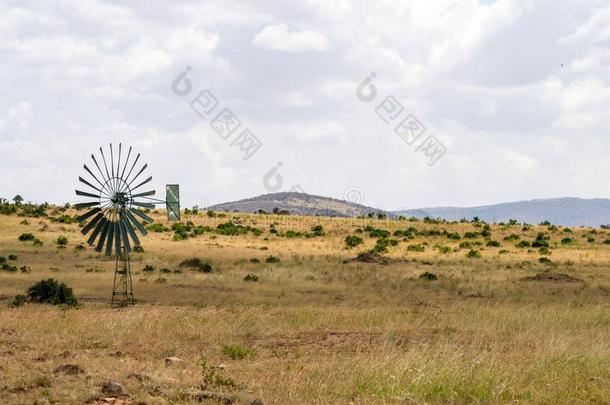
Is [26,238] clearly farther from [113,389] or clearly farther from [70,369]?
[113,389]

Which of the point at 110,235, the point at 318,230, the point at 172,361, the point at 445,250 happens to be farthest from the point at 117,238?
the point at 318,230

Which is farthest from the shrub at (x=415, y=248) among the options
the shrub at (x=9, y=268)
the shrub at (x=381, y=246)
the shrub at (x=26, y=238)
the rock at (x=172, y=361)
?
the rock at (x=172, y=361)

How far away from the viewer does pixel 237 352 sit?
1363 centimetres

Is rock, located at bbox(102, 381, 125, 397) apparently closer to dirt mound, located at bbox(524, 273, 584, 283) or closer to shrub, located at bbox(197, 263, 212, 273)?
shrub, located at bbox(197, 263, 212, 273)

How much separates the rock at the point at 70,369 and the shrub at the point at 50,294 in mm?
11855

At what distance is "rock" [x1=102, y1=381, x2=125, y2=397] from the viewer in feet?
30.3

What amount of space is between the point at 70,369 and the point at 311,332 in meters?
7.43

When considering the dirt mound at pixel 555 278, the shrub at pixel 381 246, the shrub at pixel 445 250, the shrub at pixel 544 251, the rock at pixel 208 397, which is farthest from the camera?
the shrub at pixel 381 246

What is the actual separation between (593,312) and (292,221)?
62.7 metres

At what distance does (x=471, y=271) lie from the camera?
3853 centimetres

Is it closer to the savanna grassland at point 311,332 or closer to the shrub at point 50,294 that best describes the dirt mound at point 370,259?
the savanna grassland at point 311,332

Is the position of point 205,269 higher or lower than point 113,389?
higher

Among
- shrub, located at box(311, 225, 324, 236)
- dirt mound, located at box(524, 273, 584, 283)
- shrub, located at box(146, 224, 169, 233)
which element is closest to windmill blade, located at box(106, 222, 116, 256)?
dirt mound, located at box(524, 273, 584, 283)

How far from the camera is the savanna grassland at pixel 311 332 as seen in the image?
1014 cm
